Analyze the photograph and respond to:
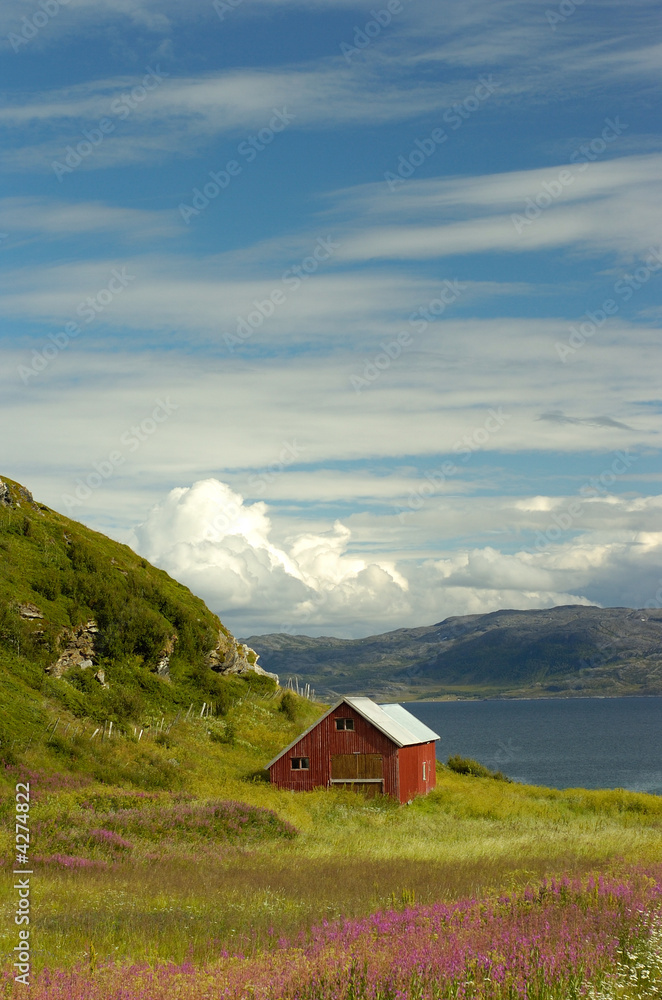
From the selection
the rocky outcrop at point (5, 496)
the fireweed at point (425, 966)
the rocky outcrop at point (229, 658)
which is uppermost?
the rocky outcrop at point (5, 496)

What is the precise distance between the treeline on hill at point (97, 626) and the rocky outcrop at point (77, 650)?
0.28 metres

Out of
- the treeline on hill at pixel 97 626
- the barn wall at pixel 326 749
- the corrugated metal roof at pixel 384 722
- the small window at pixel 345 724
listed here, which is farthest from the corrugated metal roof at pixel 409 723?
the treeline on hill at pixel 97 626

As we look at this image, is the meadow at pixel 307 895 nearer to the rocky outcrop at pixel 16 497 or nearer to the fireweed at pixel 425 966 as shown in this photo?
the fireweed at pixel 425 966

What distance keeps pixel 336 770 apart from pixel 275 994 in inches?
1797

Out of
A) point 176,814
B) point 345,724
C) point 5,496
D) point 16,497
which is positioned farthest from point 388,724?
point 16,497

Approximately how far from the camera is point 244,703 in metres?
67.8

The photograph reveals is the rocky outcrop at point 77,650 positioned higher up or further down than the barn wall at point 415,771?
higher up

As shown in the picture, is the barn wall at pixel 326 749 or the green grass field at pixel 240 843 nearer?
the green grass field at pixel 240 843

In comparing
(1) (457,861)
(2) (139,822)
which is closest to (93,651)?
(2) (139,822)

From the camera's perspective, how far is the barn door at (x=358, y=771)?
5206cm

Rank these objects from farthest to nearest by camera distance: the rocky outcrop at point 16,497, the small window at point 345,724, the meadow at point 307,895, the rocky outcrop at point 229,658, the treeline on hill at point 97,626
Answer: the rocky outcrop at point 229,658, the rocky outcrop at point 16,497, the small window at point 345,724, the treeline on hill at point 97,626, the meadow at point 307,895

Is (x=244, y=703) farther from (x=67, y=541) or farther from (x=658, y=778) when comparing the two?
(x=658, y=778)

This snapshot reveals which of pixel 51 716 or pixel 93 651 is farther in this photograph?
pixel 93 651

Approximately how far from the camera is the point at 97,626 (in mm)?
61188
